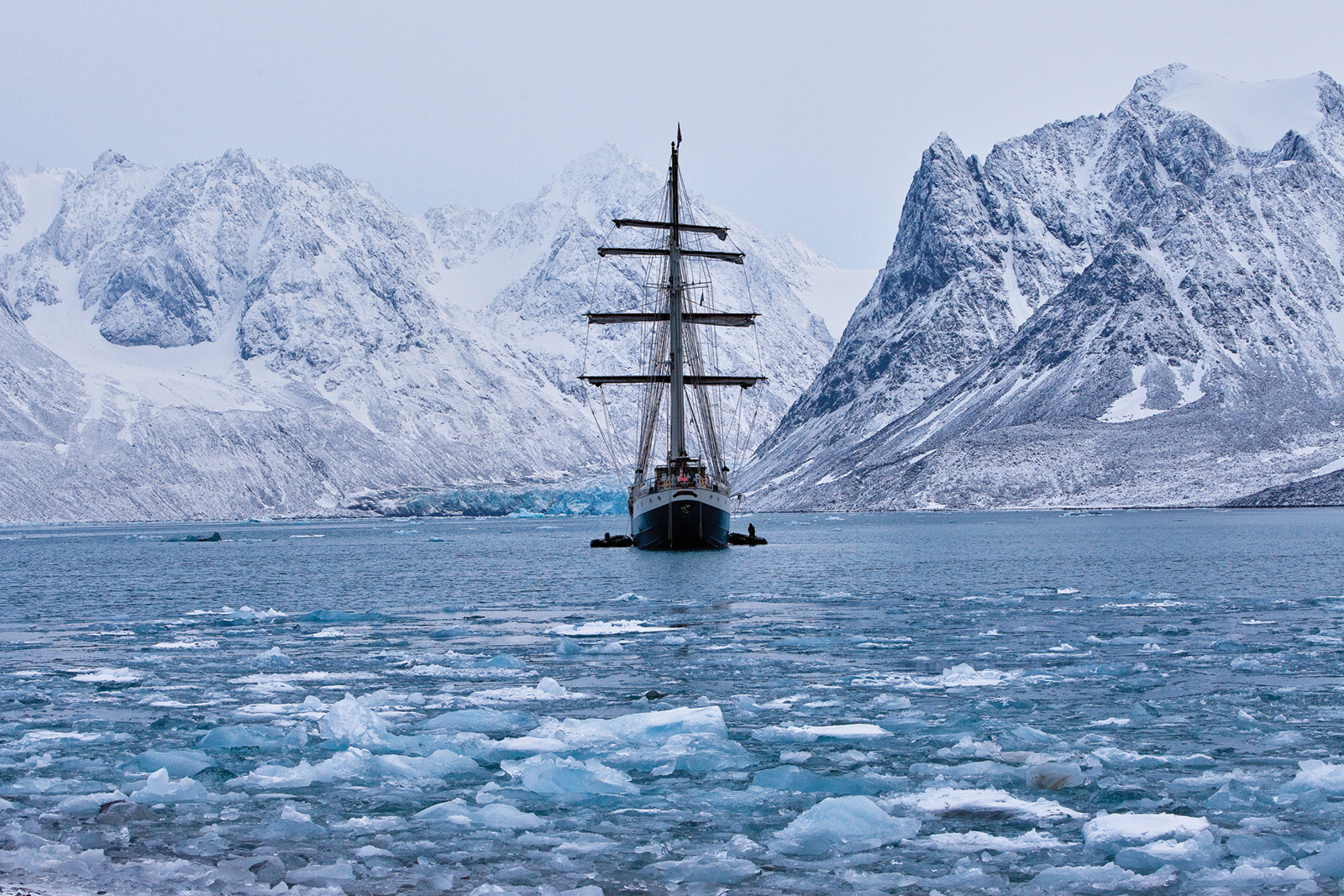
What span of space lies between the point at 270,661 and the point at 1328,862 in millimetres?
23156

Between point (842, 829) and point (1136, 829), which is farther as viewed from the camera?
point (842, 829)

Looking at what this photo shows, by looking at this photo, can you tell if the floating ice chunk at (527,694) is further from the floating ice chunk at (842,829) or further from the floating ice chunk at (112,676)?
the floating ice chunk at (842,829)

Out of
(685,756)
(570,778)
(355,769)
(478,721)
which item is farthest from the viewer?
(478,721)

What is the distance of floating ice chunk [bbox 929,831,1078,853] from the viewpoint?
13961 mm

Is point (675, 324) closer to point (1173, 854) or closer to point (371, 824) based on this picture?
point (371, 824)

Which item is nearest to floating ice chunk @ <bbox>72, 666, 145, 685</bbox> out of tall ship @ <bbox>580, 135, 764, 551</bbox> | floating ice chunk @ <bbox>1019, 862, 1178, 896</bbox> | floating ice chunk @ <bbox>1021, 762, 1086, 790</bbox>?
floating ice chunk @ <bbox>1021, 762, 1086, 790</bbox>

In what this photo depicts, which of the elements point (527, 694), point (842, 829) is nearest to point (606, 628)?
point (527, 694)

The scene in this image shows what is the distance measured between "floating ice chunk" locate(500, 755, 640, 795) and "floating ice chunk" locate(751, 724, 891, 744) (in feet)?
10.7

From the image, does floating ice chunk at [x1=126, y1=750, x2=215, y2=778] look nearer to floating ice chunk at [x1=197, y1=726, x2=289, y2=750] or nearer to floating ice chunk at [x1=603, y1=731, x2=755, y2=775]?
floating ice chunk at [x1=197, y1=726, x2=289, y2=750]

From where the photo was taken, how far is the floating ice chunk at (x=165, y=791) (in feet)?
53.5

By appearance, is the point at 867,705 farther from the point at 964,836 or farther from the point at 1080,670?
the point at 964,836

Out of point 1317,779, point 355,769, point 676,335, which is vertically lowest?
point 355,769

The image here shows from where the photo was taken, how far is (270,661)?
29859mm

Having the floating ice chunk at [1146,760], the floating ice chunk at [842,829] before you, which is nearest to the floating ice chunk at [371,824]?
the floating ice chunk at [842,829]
